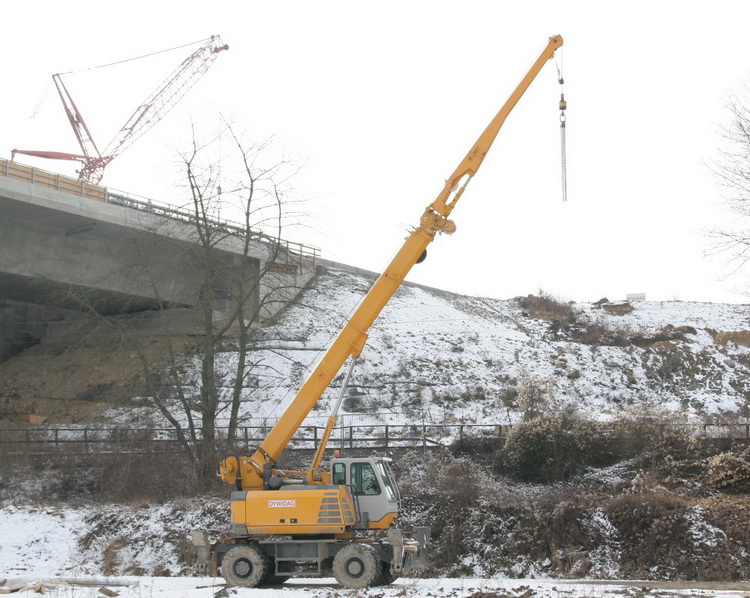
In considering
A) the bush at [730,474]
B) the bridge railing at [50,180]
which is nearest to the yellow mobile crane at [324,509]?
the bush at [730,474]

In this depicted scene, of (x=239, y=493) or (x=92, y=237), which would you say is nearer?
(x=239, y=493)

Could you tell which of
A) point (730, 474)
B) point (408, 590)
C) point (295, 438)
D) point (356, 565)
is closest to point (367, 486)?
point (356, 565)

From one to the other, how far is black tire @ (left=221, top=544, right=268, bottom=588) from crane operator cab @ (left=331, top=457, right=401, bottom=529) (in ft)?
6.70

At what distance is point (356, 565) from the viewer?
15094mm

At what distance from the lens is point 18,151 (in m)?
59.9

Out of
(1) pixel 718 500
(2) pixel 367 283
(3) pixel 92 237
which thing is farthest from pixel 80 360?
(1) pixel 718 500

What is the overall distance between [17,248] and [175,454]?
12415mm

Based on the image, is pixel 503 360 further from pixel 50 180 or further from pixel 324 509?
pixel 324 509

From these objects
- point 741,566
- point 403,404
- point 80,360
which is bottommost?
point 741,566

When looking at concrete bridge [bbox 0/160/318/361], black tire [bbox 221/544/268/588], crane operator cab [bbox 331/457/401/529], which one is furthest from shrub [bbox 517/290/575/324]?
black tire [bbox 221/544/268/588]

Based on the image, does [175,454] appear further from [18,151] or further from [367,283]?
[18,151]

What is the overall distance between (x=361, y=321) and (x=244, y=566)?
5342 millimetres

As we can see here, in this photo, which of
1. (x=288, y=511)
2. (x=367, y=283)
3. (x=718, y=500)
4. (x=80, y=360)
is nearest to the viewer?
(x=288, y=511)

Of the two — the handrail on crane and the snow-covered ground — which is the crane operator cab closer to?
the handrail on crane
